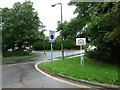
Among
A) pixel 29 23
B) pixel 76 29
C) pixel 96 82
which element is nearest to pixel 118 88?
pixel 96 82

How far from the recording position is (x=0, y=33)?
782 inches

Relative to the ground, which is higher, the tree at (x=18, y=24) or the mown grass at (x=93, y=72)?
the tree at (x=18, y=24)

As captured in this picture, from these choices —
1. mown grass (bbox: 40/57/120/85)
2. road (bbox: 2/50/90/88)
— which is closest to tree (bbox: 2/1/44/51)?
road (bbox: 2/50/90/88)

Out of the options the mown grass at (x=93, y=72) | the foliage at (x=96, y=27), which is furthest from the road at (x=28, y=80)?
the foliage at (x=96, y=27)

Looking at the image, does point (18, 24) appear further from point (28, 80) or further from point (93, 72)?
point (93, 72)

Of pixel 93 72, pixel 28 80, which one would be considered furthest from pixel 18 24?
pixel 93 72

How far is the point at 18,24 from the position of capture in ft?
63.0

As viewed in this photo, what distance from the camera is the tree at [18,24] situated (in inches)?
779

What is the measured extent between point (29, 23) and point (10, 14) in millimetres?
3895

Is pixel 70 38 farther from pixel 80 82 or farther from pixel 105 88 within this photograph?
pixel 105 88

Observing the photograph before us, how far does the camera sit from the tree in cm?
1980

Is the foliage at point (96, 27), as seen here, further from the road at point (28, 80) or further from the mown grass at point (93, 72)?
the road at point (28, 80)

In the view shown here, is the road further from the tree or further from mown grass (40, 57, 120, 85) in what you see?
the tree

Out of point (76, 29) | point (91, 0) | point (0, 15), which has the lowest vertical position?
point (76, 29)
